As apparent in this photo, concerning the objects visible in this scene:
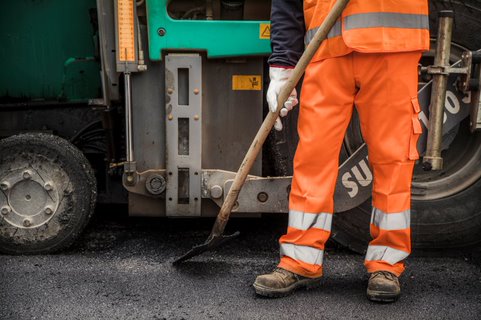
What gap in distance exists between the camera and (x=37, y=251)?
319 centimetres

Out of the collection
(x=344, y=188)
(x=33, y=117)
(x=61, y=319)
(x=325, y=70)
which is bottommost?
(x=61, y=319)

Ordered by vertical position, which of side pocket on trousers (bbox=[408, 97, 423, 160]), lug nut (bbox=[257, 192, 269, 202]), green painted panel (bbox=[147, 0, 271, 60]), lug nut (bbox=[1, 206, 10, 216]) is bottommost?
lug nut (bbox=[1, 206, 10, 216])

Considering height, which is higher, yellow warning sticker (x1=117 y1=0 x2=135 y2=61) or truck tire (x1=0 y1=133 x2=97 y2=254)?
yellow warning sticker (x1=117 y1=0 x2=135 y2=61)

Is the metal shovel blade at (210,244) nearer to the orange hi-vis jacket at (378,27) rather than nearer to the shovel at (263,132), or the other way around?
the shovel at (263,132)

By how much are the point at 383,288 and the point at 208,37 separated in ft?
4.40

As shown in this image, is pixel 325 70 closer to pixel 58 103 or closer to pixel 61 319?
pixel 61 319

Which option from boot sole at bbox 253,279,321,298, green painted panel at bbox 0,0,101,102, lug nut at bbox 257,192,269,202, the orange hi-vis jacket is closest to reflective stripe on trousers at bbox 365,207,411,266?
boot sole at bbox 253,279,321,298

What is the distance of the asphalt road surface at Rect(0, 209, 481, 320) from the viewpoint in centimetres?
259

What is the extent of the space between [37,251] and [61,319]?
2.46 feet

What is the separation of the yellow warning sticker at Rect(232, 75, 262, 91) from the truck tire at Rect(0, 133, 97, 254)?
2.81 ft

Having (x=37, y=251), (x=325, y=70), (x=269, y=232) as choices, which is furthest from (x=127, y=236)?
(x=325, y=70)

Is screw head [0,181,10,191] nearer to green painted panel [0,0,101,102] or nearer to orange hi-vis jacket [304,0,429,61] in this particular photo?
green painted panel [0,0,101,102]

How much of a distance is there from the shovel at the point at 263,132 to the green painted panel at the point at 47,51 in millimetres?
1265

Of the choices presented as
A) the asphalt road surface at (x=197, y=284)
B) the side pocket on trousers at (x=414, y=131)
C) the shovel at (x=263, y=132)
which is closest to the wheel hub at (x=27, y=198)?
the asphalt road surface at (x=197, y=284)
